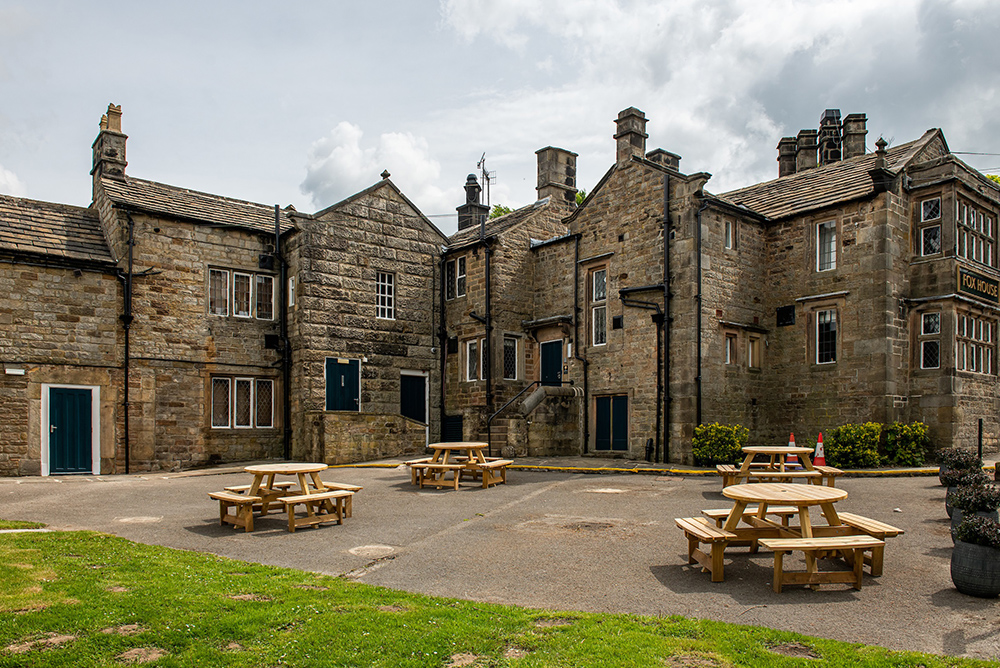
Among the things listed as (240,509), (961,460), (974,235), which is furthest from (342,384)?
(974,235)

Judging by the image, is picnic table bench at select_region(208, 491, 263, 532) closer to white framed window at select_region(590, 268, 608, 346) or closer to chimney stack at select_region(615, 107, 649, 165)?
white framed window at select_region(590, 268, 608, 346)

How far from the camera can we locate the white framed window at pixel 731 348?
20.4 m

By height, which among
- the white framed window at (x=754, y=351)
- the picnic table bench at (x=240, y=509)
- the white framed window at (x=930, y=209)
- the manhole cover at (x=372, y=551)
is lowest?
the manhole cover at (x=372, y=551)

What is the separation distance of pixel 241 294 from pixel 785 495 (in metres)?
18.9

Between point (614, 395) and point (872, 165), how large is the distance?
946 cm

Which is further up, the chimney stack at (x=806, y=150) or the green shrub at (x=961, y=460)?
the chimney stack at (x=806, y=150)

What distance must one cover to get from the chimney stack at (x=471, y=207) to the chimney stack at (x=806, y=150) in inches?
494

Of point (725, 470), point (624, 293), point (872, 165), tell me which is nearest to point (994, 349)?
point (872, 165)

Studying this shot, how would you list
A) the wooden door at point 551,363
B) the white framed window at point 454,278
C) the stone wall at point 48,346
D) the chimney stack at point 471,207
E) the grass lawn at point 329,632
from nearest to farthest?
the grass lawn at point 329,632 → the stone wall at point 48,346 → the wooden door at point 551,363 → the white framed window at point 454,278 → the chimney stack at point 471,207

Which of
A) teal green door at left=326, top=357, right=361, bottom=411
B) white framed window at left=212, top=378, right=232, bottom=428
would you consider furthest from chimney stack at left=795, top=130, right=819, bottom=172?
white framed window at left=212, top=378, right=232, bottom=428

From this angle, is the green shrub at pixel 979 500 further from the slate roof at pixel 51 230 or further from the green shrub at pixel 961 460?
the slate roof at pixel 51 230

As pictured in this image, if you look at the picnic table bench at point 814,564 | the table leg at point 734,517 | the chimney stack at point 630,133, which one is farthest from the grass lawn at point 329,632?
the chimney stack at point 630,133

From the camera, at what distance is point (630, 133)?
22.9 meters

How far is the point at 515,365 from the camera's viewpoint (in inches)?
977
